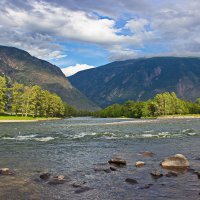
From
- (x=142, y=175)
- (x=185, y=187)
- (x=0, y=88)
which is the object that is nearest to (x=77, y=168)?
(x=142, y=175)

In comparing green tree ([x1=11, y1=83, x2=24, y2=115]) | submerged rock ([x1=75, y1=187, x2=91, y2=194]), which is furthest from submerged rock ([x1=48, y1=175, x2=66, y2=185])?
green tree ([x1=11, y1=83, x2=24, y2=115])

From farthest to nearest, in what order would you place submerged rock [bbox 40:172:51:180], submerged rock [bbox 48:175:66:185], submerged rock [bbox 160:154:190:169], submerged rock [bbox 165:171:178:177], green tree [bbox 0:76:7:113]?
green tree [bbox 0:76:7:113] < submerged rock [bbox 160:154:190:169] < submerged rock [bbox 165:171:178:177] < submerged rock [bbox 40:172:51:180] < submerged rock [bbox 48:175:66:185]

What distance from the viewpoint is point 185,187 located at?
1057 inches

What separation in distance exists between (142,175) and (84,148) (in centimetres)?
2220

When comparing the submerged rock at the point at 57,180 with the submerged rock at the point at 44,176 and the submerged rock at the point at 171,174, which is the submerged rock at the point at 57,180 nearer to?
the submerged rock at the point at 44,176

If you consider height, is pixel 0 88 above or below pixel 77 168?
above

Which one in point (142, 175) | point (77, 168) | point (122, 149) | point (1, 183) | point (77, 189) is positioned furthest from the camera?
point (122, 149)

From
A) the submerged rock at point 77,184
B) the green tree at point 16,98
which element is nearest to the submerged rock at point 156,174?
the submerged rock at point 77,184

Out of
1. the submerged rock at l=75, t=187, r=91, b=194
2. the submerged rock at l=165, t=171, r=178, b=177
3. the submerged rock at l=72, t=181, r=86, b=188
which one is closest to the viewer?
the submerged rock at l=75, t=187, r=91, b=194

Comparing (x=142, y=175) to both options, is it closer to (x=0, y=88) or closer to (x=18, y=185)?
(x=18, y=185)

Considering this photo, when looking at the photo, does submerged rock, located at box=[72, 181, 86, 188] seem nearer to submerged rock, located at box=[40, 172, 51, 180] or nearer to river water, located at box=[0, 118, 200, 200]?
river water, located at box=[0, 118, 200, 200]

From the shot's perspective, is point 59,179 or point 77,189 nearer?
point 77,189

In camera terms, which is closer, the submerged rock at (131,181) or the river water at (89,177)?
the river water at (89,177)

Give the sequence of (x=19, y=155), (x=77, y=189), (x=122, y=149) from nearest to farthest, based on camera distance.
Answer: (x=77, y=189)
(x=19, y=155)
(x=122, y=149)
